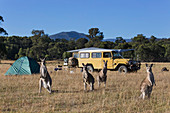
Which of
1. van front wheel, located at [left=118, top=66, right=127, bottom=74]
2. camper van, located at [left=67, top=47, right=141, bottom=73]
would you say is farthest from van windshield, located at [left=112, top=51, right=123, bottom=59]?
van front wheel, located at [left=118, top=66, right=127, bottom=74]

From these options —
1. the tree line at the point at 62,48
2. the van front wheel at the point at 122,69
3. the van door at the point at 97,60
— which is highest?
the tree line at the point at 62,48

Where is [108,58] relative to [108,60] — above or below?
above

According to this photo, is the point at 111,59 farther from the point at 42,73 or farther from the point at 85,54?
the point at 42,73

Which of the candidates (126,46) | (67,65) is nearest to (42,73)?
(67,65)

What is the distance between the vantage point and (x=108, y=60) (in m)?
18.1

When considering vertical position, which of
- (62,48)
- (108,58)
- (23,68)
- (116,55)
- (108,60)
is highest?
(62,48)

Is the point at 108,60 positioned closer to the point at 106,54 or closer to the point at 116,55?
the point at 106,54

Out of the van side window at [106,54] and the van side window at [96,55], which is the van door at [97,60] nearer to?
the van side window at [96,55]

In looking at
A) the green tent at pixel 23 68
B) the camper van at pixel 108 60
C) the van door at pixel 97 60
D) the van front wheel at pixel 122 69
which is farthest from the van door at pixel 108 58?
the green tent at pixel 23 68

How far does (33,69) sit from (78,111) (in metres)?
11.1

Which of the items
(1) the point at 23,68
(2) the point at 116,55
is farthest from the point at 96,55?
(1) the point at 23,68

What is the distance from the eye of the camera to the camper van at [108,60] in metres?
17.7

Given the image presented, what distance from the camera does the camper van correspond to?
58.1 feet

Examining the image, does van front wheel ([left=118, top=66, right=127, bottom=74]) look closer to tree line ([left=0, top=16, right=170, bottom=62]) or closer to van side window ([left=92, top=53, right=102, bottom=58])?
van side window ([left=92, top=53, right=102, bottom=58])
